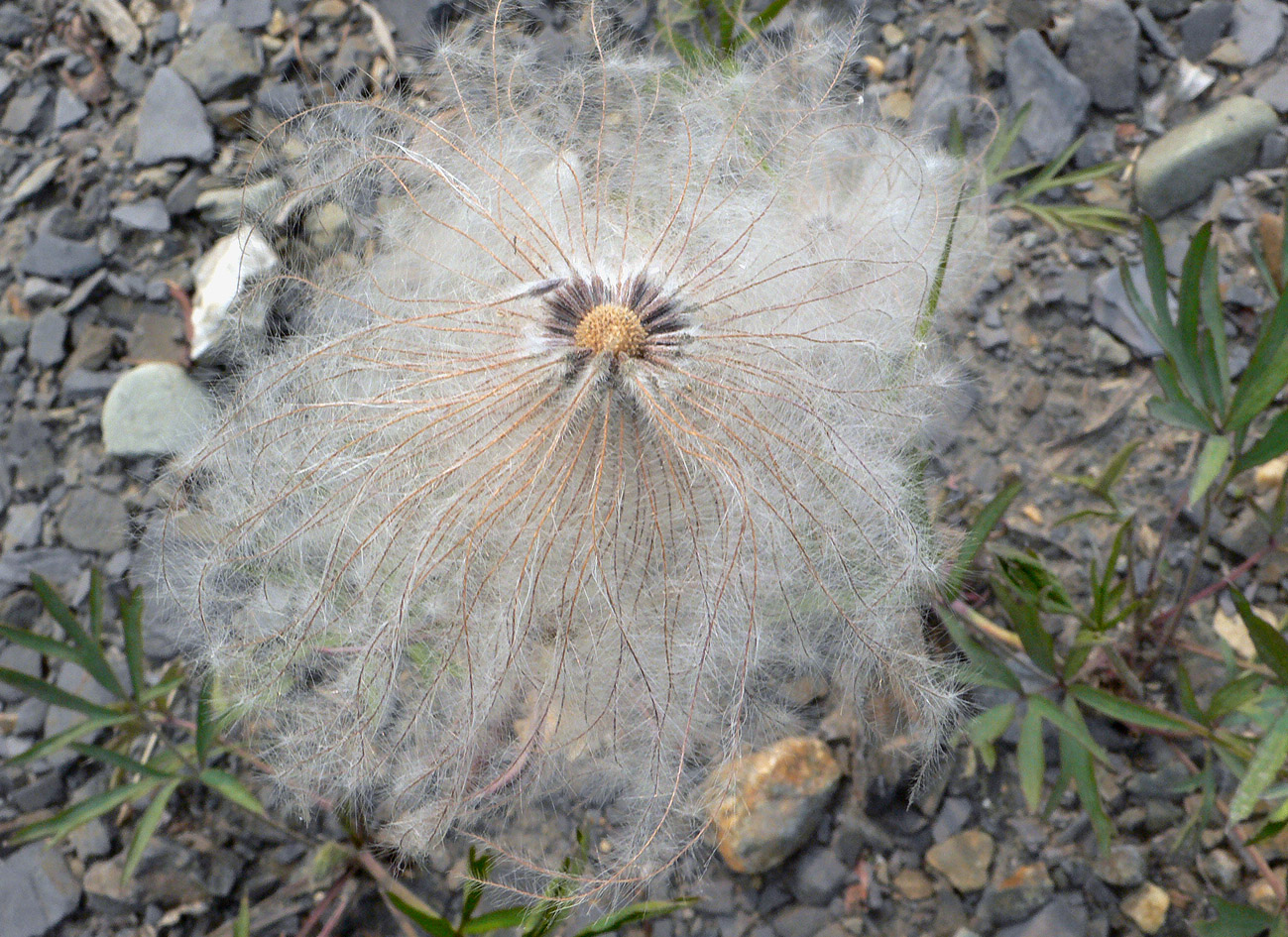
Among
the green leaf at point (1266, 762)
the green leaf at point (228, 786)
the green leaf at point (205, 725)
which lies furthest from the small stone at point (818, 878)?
the green leaf at point (205, 725)

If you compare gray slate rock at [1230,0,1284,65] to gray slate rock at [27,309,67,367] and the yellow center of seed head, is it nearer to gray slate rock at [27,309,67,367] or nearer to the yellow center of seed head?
the yellow center of seed head

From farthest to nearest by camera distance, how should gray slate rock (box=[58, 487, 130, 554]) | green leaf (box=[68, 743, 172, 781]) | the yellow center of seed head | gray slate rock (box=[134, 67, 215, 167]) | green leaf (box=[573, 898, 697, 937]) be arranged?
gray slate rock (box=[134, 67, 215, 167]) < gray slate rock (box=[58, 487, 130, 554]) < green leaf (box=[68, 743, 172, 781]) < green leaf (box=[573, 898, 697, 937]) < the yellow center of seed head

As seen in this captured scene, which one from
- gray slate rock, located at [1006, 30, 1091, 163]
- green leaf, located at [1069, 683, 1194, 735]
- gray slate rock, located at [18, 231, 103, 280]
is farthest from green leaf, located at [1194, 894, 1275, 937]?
gray slate rock, located at [18, 231, 103, 280]

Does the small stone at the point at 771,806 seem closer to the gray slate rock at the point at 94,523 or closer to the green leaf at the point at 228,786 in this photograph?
the green leaf at the point at 228,786

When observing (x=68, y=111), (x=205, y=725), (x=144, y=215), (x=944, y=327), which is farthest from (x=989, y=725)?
(x=68, y=111)

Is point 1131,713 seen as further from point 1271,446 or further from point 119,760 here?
point 119,760

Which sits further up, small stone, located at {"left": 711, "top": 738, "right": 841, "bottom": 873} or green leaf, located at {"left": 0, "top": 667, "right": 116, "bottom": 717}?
green leaf, located at {"left": 0, "top": 667, "right": 116, "bottom": 717}
